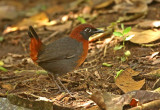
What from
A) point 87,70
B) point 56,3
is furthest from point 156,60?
point 56,3

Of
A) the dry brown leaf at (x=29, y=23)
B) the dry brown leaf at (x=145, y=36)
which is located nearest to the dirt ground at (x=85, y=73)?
the dry brown leaf at (x=145, y=36)

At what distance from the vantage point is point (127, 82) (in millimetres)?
3771

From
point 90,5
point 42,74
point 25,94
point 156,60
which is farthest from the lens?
point 90,5

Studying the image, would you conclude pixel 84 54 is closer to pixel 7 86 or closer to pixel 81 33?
pixel 81 33

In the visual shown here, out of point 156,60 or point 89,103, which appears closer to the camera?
point 89,103

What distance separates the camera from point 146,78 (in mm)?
3867

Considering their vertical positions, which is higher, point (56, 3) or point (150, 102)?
point (56, 3)

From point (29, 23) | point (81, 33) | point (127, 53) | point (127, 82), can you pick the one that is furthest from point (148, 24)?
point (29, 23)

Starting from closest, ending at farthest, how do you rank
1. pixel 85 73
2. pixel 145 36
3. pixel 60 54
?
pixel 60 54
pixel 85 73
pixel 145 36

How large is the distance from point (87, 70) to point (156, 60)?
3.54ft

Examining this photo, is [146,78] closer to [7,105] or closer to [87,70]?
[87,70]

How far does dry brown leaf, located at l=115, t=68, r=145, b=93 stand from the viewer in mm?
3604

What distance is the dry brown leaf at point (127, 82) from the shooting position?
11.8 feet

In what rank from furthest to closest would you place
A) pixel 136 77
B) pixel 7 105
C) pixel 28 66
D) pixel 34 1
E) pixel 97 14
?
pixel 34 1 < pixel 97 14 < pixel 28 66 < pixel 136 77 < pixel 7 105
